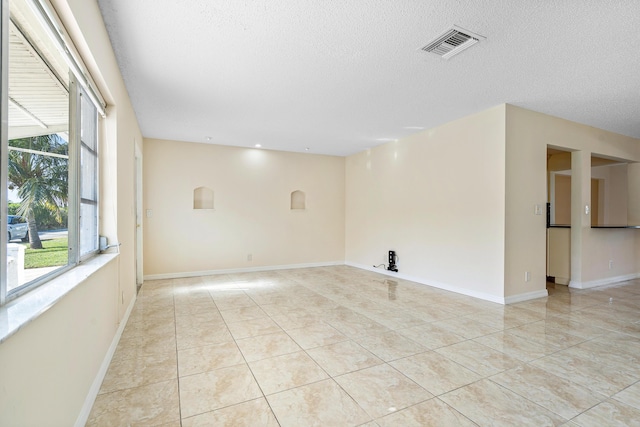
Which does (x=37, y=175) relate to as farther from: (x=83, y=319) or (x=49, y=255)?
(x=83, y=319)

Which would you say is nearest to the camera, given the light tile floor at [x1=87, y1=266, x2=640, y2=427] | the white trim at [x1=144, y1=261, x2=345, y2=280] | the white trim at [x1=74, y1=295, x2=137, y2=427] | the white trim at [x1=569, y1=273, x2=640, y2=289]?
the white trim at [x1=74, y1=295, x2=137, y2=427]

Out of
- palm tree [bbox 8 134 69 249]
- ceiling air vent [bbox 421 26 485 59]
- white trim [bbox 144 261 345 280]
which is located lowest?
white trim [bbox 144 261 345 280]

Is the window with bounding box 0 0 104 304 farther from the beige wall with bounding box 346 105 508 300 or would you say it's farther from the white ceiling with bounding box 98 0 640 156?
the beige wall with bounding box 346 105 508 300

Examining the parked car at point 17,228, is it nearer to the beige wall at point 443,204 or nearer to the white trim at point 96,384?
the white trim at point 96,384

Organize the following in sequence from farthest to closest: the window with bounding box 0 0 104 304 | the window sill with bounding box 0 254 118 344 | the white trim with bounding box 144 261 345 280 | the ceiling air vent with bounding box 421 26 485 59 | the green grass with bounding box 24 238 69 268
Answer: the white trim with bounding box 144 261 345 280, the ceiling air vent with bounding box 421 26 485 59, the green grass with bounding box 24 238 69 268, the window with bounding box 0 0 104 304, the window sill with bounding box 0 254 118 344

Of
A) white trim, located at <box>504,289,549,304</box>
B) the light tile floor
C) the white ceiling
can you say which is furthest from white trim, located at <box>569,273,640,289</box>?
the white ceiling

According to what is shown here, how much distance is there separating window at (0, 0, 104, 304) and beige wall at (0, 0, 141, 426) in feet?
0.49

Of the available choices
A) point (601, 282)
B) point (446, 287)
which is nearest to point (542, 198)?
point (446, 287)

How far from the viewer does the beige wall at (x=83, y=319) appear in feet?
3.20

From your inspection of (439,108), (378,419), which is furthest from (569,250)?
(378,419)

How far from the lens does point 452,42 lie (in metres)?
2.38

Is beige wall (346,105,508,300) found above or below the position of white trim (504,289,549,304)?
above

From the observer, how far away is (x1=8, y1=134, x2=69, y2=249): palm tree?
46.5 inches

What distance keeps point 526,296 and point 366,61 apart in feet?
11.7
